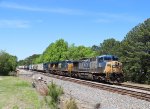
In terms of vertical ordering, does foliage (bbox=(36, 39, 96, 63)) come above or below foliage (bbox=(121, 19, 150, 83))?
above

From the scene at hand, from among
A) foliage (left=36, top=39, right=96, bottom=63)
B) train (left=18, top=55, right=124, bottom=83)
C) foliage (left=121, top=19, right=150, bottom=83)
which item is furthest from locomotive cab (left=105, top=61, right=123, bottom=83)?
foliage (left=36, top=39, right=96, bottom=63)

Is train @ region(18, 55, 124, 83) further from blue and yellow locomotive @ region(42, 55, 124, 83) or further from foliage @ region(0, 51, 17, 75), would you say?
foliage @ region(0, 51, 17, 75)

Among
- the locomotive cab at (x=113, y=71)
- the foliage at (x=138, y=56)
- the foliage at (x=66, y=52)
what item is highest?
the foliage at (x=66, y=52)

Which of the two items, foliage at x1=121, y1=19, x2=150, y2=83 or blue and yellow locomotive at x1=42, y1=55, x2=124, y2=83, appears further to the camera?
foliage at x1=121, y1=19, x2=150, y2=83

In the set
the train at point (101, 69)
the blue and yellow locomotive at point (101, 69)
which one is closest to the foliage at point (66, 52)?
the blue and yellow locomotive at point (101, 69)

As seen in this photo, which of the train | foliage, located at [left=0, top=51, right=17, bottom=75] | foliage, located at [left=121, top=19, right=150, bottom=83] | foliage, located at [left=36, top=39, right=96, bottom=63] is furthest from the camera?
foliage, located at [left=36, top=39, right=96, bottom=63]

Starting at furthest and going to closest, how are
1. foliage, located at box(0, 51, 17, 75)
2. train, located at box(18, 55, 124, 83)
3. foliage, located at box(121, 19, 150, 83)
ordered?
foliage, located at box(0, 51, 17, 75)
foliage, located at box(121, 19, 150, 83)
train, located at box(18, 55, 124, 83)

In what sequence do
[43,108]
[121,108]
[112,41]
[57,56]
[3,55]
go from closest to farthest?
[121,108]
[43,108]
[3,55]
[57,56]
[112,41]

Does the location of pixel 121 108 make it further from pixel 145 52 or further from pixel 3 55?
pixel 3 55

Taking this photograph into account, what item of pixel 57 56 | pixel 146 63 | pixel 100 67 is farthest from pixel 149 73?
pixel 57 56

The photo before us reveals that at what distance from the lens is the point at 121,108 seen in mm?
21422

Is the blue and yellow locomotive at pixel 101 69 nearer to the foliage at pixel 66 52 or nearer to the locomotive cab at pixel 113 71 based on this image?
the locomotive cab at pixel 113 71

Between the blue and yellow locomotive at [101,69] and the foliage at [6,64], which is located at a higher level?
the foliage at [6,64]

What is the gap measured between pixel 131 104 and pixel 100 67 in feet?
68.4
